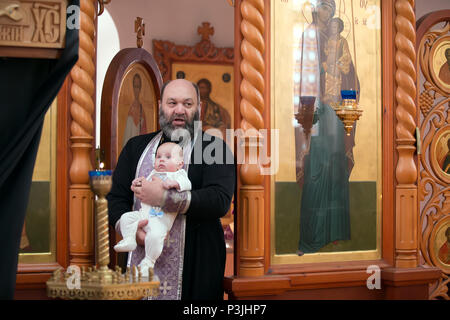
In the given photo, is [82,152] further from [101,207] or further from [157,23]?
[157,23]

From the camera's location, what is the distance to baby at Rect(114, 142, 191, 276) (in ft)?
11.0

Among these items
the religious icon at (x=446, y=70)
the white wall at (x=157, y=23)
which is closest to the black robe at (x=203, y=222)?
the religious icon at (x=446, y=70)

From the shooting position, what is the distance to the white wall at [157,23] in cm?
810

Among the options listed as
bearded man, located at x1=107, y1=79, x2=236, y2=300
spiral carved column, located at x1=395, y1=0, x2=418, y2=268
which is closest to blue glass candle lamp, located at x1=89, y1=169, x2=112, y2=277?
bearded man, located at x1=107, y1=79, x2=236, y2=300

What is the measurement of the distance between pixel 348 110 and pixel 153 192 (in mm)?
1620

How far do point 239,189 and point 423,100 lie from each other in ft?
5.92

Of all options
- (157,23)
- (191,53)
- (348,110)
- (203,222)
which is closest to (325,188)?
(348,110)

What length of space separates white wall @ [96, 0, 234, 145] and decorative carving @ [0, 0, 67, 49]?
586 cm

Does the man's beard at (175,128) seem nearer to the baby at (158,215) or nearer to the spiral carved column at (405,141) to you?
the baby at (158,215)

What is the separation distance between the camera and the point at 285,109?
4191 mm

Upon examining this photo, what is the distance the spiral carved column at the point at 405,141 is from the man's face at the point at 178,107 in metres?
1.61

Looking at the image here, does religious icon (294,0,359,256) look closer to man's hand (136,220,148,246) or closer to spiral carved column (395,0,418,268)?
spiral carved column (395,0,418,268)

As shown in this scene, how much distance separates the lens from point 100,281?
2.31 meters

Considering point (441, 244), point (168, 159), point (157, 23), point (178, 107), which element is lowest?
point (441, 244)
